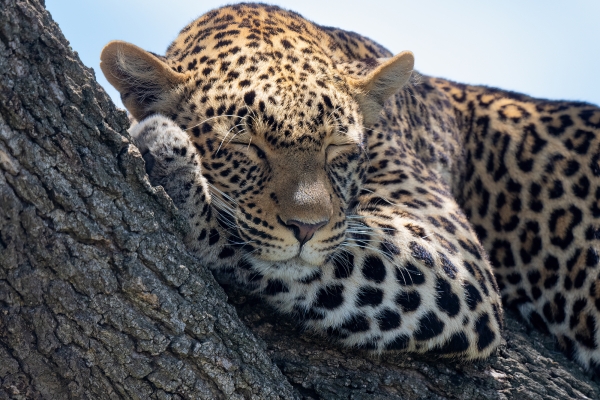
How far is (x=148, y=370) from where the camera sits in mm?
2734

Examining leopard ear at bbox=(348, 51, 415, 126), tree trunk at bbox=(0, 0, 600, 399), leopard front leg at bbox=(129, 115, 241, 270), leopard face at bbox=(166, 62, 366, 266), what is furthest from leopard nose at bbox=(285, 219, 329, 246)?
leopard ear at bbox=(348, 51, 415, 126)

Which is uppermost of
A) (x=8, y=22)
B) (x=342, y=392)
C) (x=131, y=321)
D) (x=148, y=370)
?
(x=8, y=22)

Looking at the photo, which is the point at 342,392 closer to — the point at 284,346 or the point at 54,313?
the point at 284,346

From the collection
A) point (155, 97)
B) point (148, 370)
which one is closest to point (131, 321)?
point (148, 370)

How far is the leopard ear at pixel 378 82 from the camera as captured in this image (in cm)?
423

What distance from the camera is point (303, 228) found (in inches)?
138

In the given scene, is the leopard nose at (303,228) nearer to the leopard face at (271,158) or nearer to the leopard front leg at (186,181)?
the leopard face at (271,158)

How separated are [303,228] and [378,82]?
4.33 feet

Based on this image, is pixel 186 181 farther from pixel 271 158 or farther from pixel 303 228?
pixel 303 228

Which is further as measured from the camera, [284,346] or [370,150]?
[370,150]

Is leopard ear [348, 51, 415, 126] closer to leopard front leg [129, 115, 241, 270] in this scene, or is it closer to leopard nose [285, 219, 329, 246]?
leopard nose [285, 219, 329, 246]

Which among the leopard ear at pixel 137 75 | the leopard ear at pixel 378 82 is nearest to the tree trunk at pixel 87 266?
the leopard ear at pixel 137 75

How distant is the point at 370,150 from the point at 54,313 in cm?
268

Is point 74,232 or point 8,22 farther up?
point 8,22
